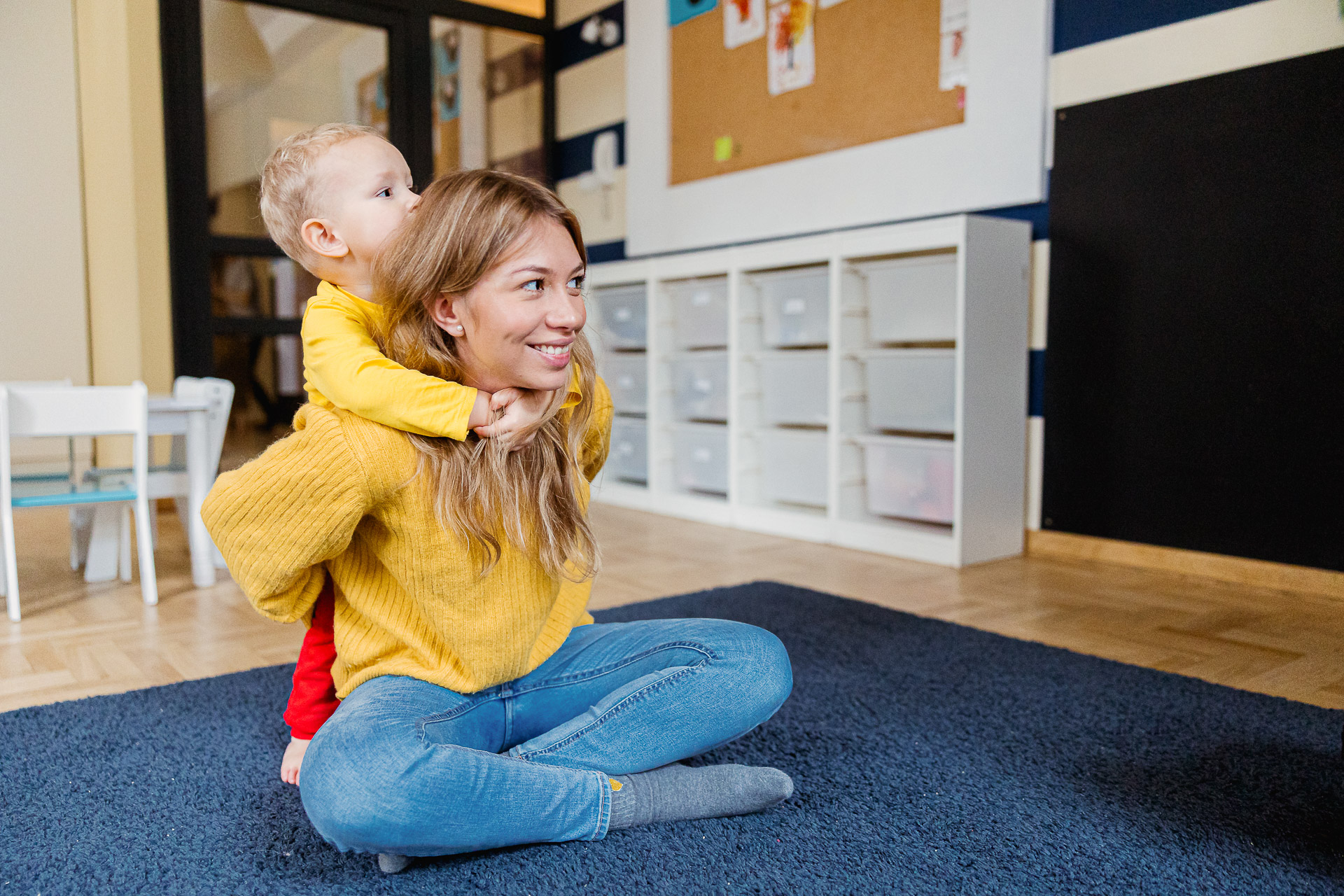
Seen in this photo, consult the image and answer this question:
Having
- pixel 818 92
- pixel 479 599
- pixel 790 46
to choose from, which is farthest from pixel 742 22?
pixel 479 599

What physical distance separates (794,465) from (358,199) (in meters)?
2.02

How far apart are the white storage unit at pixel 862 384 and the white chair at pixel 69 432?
1.65 meters

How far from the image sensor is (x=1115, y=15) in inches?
91.7

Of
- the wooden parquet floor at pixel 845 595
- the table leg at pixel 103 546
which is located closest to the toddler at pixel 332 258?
the wooden parquet floor at pixel 845 595

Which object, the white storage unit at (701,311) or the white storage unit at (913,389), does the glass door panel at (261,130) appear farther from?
the white storage unit at (913,389)

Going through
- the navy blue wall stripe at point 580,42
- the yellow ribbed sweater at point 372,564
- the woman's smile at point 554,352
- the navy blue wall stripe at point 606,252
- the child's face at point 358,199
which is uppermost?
the navy blue wall stripe at point 580,42

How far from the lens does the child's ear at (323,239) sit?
1045 mm

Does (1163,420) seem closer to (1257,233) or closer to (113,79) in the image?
(1257,233)

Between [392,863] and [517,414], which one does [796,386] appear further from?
[392,863]

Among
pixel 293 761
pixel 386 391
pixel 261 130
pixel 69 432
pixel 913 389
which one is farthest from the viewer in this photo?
pixel 261 130

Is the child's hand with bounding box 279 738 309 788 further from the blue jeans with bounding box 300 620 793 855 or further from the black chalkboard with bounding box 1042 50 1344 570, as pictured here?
the black chalkboard with bounding box 1042 50 1344 570

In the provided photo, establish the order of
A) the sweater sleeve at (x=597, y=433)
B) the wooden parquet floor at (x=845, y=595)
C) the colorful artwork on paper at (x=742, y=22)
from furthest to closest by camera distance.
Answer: the colorful artwork on paper at (x=742, y=22)
the wooden parquet floor at (x=845, y=595)
the sweater sleeve at (x=597, y=433)

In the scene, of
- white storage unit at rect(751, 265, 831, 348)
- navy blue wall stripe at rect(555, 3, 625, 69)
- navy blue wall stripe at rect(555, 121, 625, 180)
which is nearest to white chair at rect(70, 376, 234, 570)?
white storage unit at rect(751, 265, 831, 348)

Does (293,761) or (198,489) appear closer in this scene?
(293,761)
